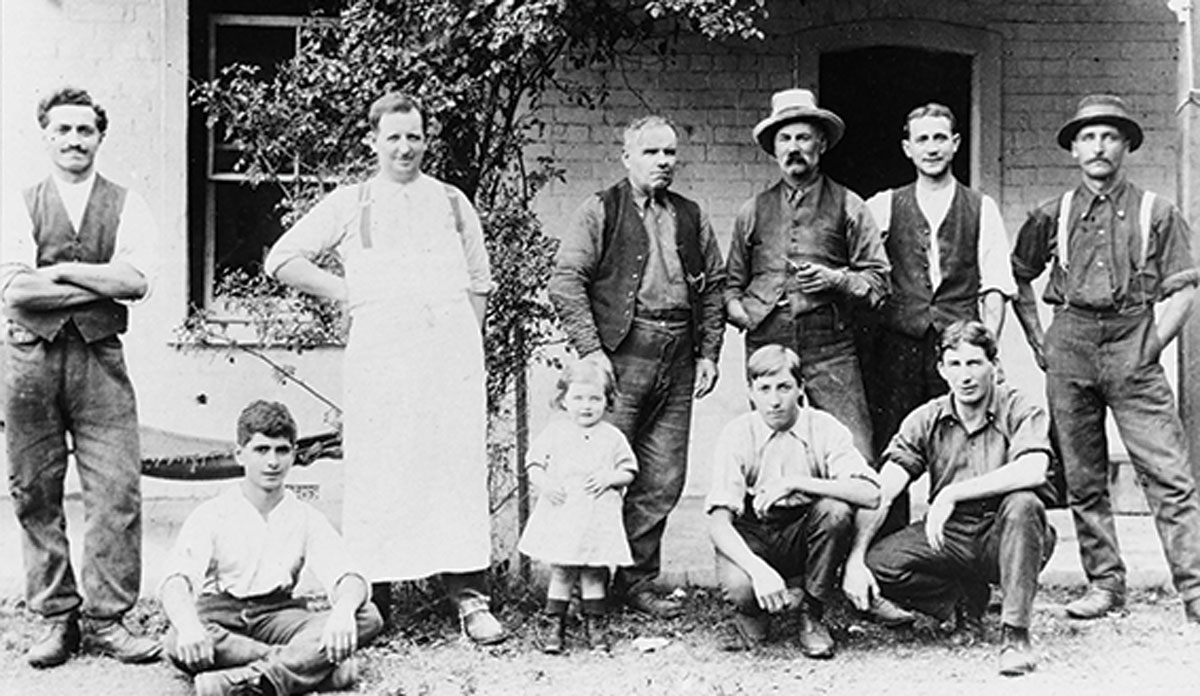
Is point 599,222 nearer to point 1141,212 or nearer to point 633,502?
point 633,502

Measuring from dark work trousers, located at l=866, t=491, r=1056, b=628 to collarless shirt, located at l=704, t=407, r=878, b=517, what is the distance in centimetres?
35

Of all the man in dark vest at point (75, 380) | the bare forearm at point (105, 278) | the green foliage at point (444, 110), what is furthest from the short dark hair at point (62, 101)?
the green foliage at point (444, 110)

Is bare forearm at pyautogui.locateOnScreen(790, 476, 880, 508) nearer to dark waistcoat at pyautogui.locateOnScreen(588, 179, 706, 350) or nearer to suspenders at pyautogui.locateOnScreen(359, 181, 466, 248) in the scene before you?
dark waistcoat at pyautogui.locateOnScreen(588, 179, 706, 350)

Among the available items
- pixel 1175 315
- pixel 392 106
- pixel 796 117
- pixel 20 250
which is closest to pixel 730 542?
pixel 796 117

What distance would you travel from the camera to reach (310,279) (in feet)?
17.9

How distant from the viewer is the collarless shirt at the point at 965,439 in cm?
541

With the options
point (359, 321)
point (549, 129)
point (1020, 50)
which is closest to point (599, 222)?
point (359, 321)

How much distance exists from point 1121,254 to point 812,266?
1339mm

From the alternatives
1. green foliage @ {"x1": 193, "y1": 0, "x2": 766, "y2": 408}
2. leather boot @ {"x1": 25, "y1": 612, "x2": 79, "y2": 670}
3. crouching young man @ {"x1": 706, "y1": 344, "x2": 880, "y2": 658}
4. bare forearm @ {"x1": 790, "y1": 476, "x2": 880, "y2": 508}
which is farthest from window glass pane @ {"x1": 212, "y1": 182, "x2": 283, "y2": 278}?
bare forearm @ {"x1": 790, "y1": 476, "x2": 880, "y2": 508}

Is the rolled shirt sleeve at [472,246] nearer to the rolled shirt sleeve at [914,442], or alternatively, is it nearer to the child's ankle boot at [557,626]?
the child's ankle boot at [557,626]

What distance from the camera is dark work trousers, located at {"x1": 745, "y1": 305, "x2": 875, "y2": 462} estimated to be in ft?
19.6

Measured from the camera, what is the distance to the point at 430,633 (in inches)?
226

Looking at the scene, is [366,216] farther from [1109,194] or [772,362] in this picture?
[1109,194]

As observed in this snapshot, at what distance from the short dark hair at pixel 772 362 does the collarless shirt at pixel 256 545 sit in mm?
1711
